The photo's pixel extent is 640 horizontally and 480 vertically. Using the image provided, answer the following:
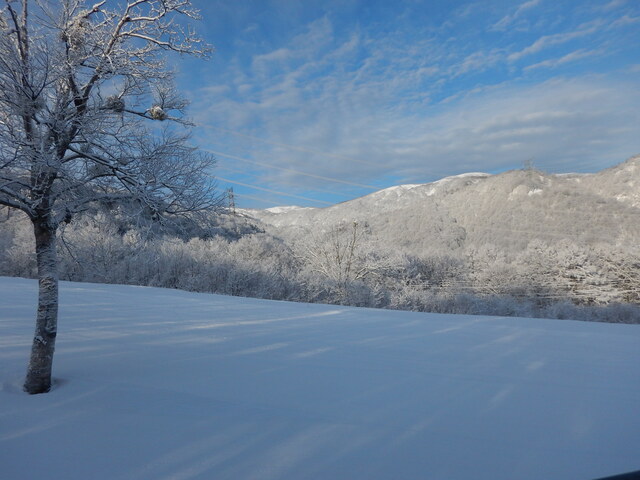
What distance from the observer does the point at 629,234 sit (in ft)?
79.4

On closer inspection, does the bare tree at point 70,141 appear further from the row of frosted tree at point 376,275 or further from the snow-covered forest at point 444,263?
the row of frosted tree at point 376,275

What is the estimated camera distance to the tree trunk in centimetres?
289

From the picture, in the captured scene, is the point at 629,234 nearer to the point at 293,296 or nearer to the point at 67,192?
the point at 293,296

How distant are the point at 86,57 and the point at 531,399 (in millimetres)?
4991

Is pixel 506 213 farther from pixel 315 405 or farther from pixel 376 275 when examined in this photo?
pixel 315 405

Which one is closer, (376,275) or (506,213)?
(376,275)

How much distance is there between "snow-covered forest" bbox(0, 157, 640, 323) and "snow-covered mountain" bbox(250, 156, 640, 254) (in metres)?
0.16

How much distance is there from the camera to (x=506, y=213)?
116 ft

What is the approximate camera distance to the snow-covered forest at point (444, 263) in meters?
19.0

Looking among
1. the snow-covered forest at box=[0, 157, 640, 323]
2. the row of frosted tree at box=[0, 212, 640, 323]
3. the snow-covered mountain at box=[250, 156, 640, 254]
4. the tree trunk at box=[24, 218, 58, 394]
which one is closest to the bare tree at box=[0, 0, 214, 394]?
the tree trunk at box=[24, 218, 58, 394]

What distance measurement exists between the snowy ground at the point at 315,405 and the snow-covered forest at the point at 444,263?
9.46 meters

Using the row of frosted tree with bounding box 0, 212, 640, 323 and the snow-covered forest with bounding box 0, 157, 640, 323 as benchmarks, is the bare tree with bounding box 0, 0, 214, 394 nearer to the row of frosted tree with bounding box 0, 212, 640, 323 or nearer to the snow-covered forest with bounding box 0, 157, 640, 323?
the snow-covered forest with bounding box 0, 157, 640, 323

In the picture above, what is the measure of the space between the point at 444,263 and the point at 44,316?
89.2ft

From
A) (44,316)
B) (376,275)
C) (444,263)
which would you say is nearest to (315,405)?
(44,316)
